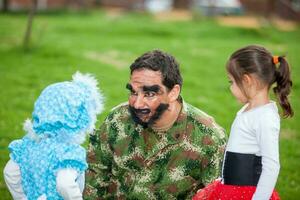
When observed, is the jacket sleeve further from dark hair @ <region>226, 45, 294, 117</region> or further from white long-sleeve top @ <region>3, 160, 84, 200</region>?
dark hair @ <region>226, 45, 294, 117</region>

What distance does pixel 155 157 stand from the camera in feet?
14.9

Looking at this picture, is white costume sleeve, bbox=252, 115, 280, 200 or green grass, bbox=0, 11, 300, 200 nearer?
white costume sleeve, bbox=252, 115, 280, 200

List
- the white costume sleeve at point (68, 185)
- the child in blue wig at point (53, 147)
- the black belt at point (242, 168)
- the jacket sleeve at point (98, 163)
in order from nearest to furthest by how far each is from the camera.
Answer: the white costume sleeve at point (68, 185) < the child in blue wig at point (53, 147) < the black belt at point (242, 168) < the jacket sleeve at point (98, 163)

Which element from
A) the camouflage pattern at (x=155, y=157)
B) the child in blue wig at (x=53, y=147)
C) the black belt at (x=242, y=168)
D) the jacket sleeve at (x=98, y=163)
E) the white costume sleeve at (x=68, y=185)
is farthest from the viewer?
the jacket sleeve at (x=98, y=163)

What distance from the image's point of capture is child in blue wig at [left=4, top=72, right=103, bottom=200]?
12.8ft

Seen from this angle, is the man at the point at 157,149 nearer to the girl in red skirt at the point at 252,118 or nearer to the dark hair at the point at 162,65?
the dark hair at the point at 162,65

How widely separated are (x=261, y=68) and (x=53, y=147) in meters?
1.51

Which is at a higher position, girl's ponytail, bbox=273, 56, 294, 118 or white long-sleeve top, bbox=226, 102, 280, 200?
girl's ponytail, bbox=273, 56, 294, 118

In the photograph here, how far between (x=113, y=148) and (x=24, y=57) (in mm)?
10678

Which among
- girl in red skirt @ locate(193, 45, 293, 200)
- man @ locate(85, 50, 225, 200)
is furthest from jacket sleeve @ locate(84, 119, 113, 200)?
girl in red skirt @ locate(193, 45, 293, 200)

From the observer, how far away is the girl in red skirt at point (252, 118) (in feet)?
12.8

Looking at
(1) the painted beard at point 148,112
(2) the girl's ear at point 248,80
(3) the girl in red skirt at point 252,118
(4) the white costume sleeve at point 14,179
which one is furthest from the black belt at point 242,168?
(4) the white costume sleeve at point 14,179

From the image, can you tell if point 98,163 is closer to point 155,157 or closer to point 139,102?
point 155,157

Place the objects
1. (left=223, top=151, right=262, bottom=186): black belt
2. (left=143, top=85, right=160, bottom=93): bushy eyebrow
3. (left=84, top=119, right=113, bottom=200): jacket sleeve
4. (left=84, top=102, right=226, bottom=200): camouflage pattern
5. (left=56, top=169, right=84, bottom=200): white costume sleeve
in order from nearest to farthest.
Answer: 1. (left=56, top=169, right=84, bottom=200): white costume sleeve
2. (left=223, top=151, right=262, bottom=186): black belt
3. (left=143, top=85, right=160, bottom=93): bushy eyebrow
4. (left=84, top=102, right=226, bottom=200): camouflage pattern
5. (left=84, top=119, right=113, bottom=200): jacket sleeve
